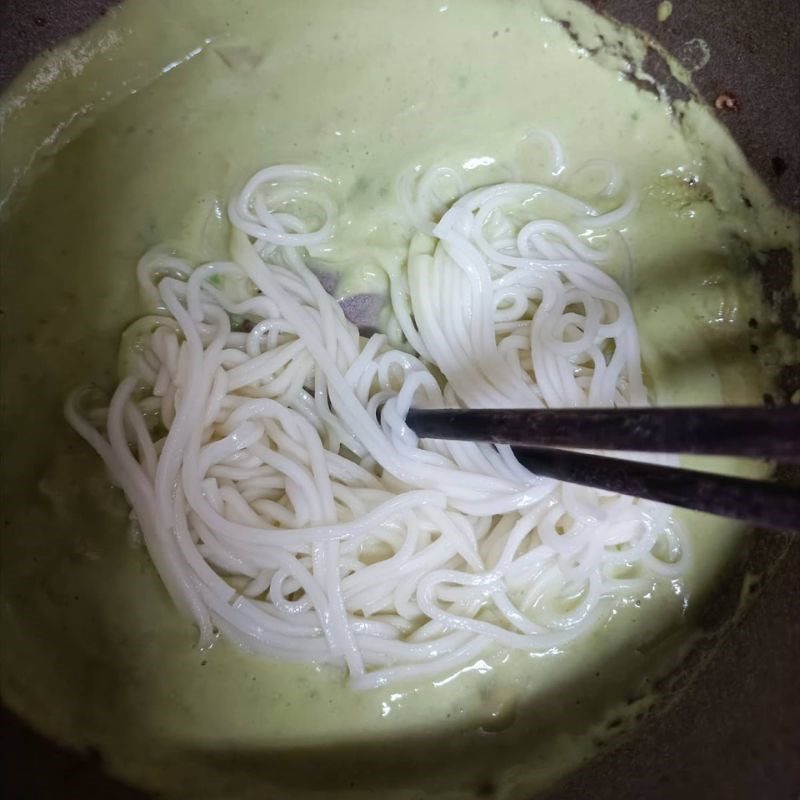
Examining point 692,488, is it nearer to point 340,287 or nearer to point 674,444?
point 674,444

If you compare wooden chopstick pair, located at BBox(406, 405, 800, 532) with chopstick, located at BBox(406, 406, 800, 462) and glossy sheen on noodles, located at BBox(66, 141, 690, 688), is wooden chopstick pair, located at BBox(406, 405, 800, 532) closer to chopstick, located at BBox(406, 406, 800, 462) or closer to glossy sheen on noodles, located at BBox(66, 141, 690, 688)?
chopstick, located at BBox(406, 406, 800, 462)

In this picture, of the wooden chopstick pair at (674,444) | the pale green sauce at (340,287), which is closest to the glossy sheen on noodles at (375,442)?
the pale green sauce at (340,287)

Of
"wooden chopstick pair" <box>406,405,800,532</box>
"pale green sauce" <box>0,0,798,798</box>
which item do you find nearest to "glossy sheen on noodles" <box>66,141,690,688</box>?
"pale green sauce" <box>0,0,798,798</box>

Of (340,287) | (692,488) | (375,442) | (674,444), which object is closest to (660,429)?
(674,444)

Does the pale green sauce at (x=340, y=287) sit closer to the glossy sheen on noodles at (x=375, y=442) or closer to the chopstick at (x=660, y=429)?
the glossy sheen on noodles at (x=375, y=442)

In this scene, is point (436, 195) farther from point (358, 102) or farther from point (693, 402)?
point (693, 402)

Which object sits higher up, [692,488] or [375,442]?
[375,442]
